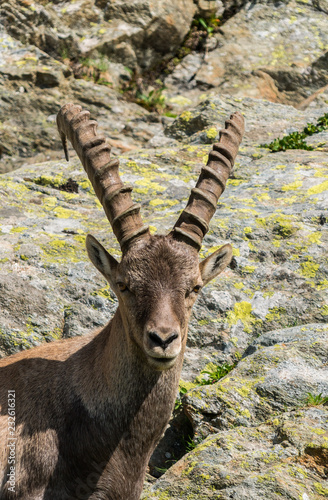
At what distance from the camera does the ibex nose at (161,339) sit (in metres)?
5.54

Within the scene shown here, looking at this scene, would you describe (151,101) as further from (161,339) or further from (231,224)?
(161,339)

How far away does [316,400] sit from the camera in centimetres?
720

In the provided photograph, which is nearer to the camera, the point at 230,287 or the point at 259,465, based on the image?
the point at 259,465

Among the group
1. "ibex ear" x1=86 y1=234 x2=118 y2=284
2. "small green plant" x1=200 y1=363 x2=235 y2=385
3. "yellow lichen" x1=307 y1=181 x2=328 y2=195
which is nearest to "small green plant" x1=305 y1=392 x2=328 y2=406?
"small green plant" x1=200 y1=363 x2=235 y2=385

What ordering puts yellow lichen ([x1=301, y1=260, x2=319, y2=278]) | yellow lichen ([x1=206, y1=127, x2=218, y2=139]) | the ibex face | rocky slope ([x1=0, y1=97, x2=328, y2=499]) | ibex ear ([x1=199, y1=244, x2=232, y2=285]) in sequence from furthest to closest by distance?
1. yellow lichen ([x1=206, y1=127, x2=218, y2=139])
2. yellow lichen ([x1=301, y1=260, x2=319, y2=278])
3. ibex ear ([x1=199, y1=244, x2=232, y2=285])
4. rocky slope ([x1=0, y1=97, x2=328, y2=499])
5. the ibex face

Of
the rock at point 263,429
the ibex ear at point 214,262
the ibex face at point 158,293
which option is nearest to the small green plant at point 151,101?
the rock at point 263,429

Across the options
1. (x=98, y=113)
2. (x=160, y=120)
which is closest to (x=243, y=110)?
(x=160, y=120)

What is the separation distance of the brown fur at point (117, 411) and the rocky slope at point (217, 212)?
64 centimetres

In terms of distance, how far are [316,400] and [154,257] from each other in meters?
2.77

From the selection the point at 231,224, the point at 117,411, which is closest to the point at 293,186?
the point at 231,224

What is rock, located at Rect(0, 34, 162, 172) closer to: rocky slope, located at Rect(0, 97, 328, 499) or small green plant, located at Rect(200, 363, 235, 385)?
rocky slope, located at Rect(0, 97, 328, 499)

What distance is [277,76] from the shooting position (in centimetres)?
1861

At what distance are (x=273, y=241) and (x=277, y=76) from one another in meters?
9.91

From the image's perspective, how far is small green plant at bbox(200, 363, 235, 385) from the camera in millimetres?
8654
